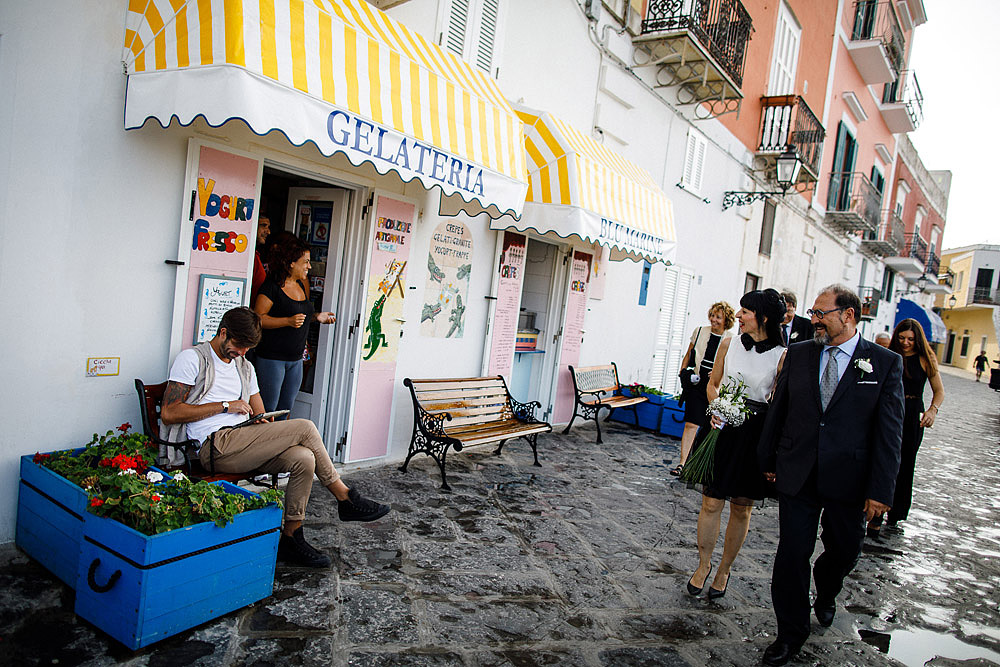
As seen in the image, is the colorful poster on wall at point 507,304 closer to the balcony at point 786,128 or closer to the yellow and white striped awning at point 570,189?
the yellow and white striped awning at point 570,189

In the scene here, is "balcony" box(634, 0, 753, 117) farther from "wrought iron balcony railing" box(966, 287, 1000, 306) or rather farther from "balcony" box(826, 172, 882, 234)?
"wrought iron balcony railing" box(966, 287, 1000, 306)

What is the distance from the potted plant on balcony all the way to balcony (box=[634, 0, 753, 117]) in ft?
24.5

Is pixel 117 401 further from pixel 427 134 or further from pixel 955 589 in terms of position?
pixel 955 589

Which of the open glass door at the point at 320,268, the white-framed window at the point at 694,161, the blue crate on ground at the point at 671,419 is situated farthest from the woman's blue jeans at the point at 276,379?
the white-framed window at the point at 694,161

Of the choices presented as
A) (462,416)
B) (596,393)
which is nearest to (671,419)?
(596,393)

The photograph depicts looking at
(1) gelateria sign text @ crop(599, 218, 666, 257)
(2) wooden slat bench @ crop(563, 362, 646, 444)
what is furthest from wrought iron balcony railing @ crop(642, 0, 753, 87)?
(2) wooden slat bench @ crop(563, 362, 646, 444)

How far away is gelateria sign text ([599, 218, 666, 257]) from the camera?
6.39 meters

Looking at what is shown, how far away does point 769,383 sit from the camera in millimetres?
3797

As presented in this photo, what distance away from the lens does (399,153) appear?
162 inches

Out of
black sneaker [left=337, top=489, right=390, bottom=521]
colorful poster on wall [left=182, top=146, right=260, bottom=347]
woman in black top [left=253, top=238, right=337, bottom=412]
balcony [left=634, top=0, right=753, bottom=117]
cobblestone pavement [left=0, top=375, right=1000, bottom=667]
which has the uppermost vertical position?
balcony [left=634, top=0, right=753, bottom=117]

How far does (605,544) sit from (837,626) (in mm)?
1502

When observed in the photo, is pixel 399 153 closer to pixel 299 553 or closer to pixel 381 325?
pixel 381 325

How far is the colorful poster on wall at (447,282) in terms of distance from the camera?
19.6 feet

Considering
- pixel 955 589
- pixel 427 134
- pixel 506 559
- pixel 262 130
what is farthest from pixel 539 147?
pixel 955 589
